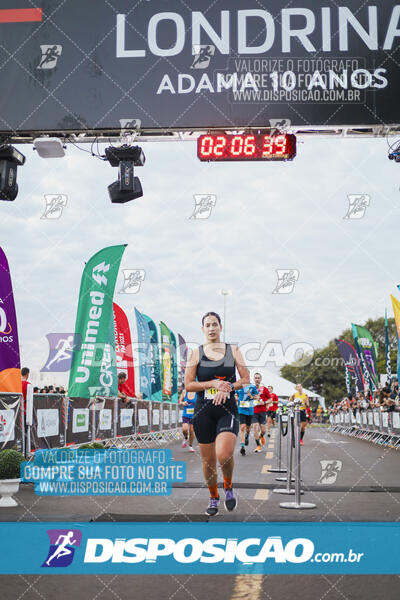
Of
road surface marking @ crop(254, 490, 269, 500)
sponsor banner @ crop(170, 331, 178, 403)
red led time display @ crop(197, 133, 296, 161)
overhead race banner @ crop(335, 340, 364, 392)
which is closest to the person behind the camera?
road surface marking @ crop(254, 490, 269, 500)

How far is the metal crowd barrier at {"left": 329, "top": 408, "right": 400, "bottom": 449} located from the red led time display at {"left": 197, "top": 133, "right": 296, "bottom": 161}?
491 inches

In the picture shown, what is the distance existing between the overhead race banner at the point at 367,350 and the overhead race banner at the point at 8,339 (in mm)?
23244

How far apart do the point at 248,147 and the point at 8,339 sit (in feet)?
15.9

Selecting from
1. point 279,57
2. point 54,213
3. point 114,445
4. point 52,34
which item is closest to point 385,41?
point 279,57

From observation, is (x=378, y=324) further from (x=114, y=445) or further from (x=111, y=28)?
(x=111, y=28)

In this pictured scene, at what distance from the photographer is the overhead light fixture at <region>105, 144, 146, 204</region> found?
10.3m

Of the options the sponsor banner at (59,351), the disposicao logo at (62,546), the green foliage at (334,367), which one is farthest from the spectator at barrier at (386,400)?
the green foliage at (334,367)

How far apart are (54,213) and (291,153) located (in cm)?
417

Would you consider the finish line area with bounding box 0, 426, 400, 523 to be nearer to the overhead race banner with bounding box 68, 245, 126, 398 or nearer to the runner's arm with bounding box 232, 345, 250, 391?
the runner's arm with bounding box 232, 345, 250, 391

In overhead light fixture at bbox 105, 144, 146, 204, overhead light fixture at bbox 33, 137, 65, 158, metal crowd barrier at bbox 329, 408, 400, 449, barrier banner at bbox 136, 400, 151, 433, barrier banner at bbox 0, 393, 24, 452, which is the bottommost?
metal crowd barrier at bbox 329, 408, 400, 449

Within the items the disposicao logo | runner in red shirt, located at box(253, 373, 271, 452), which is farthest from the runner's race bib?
runner in red shirt, located at box(253, 373, 271, 452)

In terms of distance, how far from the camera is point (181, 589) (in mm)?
4129

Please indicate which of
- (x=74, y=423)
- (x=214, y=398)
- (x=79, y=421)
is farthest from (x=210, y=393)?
(x=79, y=421)

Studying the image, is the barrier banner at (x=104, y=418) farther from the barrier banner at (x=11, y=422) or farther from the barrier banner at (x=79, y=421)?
the barrier banner at (x=11, y=422)
